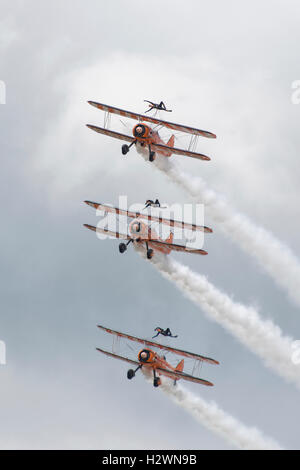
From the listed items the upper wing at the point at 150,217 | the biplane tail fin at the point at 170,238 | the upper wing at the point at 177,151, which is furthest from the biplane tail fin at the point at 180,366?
the upper wing at the point at 177,151

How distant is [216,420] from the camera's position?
358 feet

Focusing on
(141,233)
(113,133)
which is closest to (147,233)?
(141,233)

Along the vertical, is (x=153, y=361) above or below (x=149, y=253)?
below

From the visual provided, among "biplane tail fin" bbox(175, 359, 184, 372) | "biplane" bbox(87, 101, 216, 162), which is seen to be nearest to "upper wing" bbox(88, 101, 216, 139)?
"biplane" bbox(87, 101, 216, 162)

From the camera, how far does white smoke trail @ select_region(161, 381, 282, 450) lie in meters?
108

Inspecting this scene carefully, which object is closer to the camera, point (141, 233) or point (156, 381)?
point (141, 233)

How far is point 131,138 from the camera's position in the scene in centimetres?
10388

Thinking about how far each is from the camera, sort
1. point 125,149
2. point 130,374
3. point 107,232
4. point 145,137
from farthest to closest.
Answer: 1. point 107,232
2. point 145,137
3. point 125,149
4. point 130,374

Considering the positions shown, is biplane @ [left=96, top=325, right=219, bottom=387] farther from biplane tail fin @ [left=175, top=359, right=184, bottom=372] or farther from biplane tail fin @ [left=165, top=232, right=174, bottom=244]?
biplane tail fin @ [left=165, top=232, right=174, bottom=244]

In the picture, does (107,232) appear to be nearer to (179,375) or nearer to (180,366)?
(180,366)

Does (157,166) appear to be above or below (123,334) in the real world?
above
